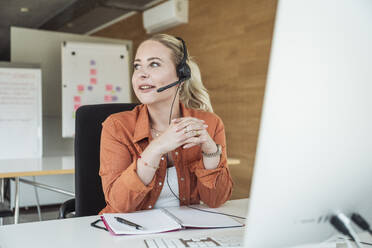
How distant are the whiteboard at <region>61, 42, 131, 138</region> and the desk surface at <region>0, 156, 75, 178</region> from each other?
4.69 feet

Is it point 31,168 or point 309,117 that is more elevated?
point 309,117

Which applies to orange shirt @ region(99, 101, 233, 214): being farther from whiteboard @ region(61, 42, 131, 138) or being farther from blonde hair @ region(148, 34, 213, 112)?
whiteboard @ region(61, 42, 131, 138)

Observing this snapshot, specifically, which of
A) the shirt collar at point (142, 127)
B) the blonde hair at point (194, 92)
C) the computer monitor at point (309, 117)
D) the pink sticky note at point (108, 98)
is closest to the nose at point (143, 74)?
the shirt collar at point (142, 127)

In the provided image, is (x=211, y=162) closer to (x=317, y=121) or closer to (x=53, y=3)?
(x=317, y=121)

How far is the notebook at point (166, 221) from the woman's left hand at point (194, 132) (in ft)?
0.70

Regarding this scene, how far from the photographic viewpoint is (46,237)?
100cm

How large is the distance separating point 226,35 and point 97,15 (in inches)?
113

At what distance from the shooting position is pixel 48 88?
16.3ft

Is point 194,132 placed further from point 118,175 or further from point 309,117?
point 309,117

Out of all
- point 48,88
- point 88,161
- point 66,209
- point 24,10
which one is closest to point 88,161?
point 88,161

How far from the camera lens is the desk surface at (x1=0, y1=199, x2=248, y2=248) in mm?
950

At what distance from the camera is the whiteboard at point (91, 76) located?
15.0 feet

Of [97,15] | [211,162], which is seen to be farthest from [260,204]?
[97,15]

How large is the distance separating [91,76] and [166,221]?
12.5 ft
